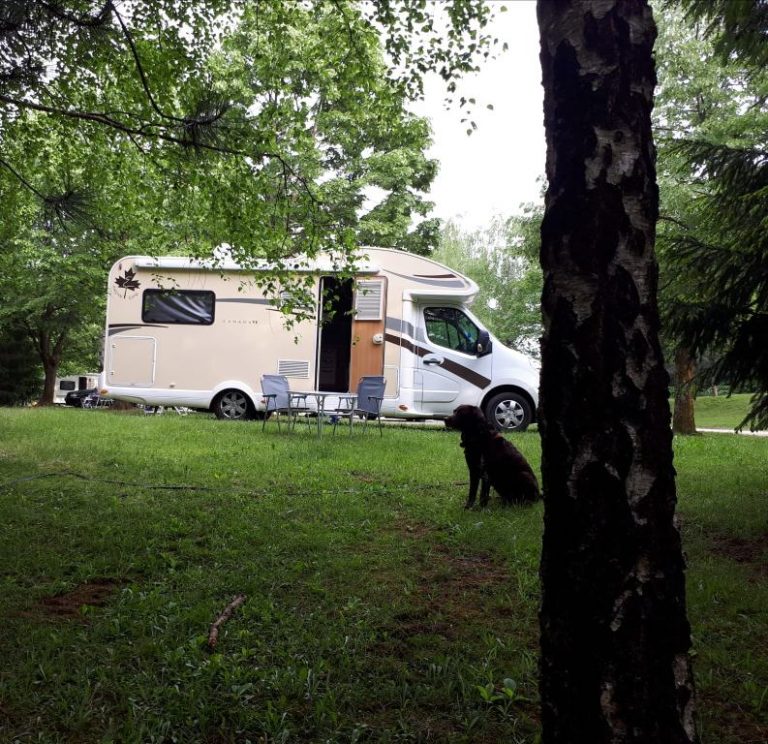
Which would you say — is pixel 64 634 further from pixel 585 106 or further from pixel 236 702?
pixel 585 106

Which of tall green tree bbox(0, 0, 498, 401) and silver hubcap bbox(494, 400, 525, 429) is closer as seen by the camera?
tall green tree bbox(0, 0, 498, 401)

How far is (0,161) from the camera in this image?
5.79 metres

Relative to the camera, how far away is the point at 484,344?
12.2 meters

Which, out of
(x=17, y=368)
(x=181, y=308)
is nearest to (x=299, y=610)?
(x=181, y=308)

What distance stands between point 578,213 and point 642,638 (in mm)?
1047

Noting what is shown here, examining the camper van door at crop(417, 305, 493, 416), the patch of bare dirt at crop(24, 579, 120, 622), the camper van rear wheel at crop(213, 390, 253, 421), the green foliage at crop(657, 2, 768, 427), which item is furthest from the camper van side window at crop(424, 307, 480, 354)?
the patch of bare dirt at crop(24, 579, 120, 622)

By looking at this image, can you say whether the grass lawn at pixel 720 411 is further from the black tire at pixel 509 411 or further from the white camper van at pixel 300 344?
the white camper van at pixel 300 344

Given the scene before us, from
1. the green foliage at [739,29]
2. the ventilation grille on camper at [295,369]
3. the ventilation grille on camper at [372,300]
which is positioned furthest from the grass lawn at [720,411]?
the green foliage at [739,29]

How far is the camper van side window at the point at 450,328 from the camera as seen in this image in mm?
12391

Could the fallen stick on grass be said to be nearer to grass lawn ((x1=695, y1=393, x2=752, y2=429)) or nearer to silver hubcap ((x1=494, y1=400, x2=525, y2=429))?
silver hubcap ((x1=494, y1=400, x2=525, y2=429))

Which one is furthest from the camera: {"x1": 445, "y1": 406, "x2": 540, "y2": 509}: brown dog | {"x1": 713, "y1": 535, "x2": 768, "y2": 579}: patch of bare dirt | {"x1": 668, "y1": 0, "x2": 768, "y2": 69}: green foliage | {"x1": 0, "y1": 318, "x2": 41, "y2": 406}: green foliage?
{"x1": 0, "y1": 318, "x2": 41, "y2": 406}: green foliage

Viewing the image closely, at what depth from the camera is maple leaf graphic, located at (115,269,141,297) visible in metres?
13.0

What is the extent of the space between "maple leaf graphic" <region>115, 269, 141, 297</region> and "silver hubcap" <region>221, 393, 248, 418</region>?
2.90 meters

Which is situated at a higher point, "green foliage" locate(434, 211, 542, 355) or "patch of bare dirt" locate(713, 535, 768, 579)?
"green foliage" locate(434, 211, 542, 355)
